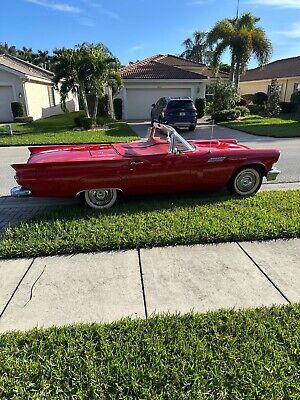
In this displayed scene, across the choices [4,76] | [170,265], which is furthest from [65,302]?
[4,76]

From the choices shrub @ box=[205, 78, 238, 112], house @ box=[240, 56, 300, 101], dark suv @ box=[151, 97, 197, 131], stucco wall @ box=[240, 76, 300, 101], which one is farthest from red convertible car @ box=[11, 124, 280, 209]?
stucco wall @ box=[240, 76, 300, 101]

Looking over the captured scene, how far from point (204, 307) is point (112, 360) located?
99 centimetres

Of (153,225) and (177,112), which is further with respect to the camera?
(177,112)

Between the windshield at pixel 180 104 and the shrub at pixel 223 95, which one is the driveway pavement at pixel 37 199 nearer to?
the windshield at pixel 180 104

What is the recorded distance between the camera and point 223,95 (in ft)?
71.4

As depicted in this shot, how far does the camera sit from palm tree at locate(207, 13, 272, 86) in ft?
75.2

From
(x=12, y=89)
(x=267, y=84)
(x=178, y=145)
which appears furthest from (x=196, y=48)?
(x=178, y=145)

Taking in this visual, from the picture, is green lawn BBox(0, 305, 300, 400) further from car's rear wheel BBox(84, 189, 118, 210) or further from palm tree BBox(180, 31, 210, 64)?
palm tree BBox(180, 31, 210, 64)

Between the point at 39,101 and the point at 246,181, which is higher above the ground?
the point at 39,101

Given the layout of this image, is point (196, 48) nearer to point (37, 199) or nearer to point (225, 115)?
point (225, 115)

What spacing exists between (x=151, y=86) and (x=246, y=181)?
1946 centimetres

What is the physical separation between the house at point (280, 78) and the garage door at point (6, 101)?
769 inches

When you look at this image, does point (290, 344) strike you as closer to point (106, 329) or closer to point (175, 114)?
point (106, 329)

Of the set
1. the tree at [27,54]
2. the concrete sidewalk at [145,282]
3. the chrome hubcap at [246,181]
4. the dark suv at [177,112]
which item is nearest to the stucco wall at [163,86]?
the dark suv at [177,112]
